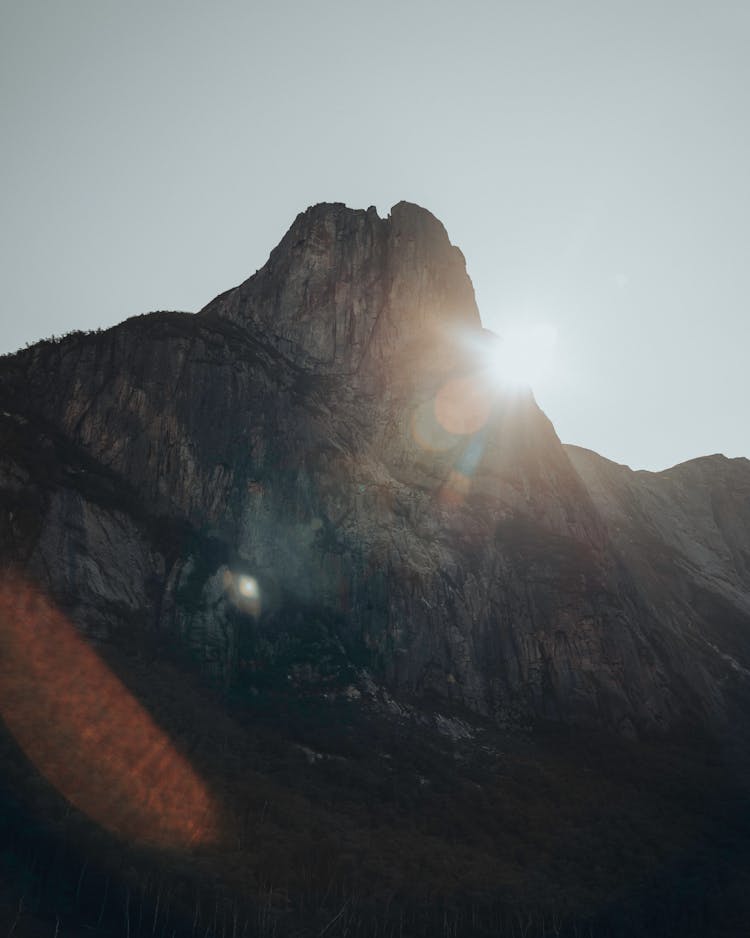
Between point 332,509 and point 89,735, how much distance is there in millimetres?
33843

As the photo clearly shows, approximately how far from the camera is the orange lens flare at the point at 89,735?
37.1 metres

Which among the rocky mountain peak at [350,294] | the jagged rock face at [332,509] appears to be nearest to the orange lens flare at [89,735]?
the jagged rock face at [332,509]

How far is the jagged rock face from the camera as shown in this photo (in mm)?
57062

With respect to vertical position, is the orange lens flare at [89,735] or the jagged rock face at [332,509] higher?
the jagged rock face at [332,509]

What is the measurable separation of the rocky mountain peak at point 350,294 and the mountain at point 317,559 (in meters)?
0.38

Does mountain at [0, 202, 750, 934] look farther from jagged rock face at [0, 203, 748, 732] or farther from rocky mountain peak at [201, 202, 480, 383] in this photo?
rocky mountain peak at [201, 202, 480, 383]

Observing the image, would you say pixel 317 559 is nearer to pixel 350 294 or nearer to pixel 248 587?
pixel 248 587

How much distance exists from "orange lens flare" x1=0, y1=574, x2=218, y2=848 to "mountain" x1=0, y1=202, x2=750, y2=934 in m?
0.16

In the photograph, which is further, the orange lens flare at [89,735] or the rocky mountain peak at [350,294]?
the rocky mountain peak at [350,294]

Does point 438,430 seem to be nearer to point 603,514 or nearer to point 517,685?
point 517,685

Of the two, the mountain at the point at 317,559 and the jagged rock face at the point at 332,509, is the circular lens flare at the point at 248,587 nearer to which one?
the mountain at the point at 317,559

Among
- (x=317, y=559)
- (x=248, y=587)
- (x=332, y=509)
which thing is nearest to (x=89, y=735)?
(x=248, y=587)

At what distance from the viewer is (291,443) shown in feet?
235

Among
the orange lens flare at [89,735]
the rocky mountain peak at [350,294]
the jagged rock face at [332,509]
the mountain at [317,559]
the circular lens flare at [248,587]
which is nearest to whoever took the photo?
the orange lens flare at [89,735]
